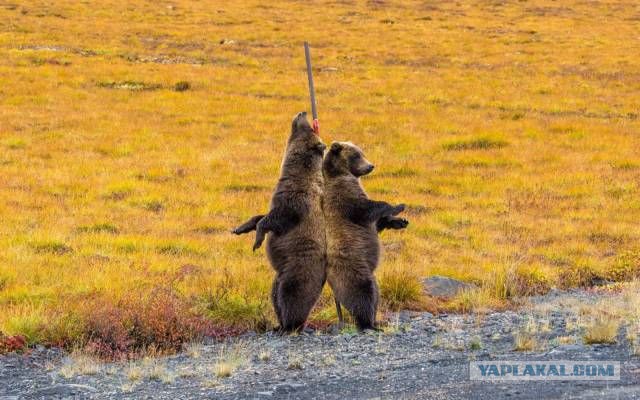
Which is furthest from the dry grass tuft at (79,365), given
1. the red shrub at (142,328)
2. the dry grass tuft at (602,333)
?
the dry grass tuft at (602,333)

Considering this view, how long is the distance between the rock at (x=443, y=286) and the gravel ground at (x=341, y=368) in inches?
82.5

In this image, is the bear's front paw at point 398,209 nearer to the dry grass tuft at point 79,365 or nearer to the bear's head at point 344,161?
the bear's head at point 344,161

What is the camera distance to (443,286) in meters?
13.7

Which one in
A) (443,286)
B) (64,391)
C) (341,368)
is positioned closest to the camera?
(64,391)

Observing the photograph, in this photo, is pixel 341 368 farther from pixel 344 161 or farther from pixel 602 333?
pixel 602 333

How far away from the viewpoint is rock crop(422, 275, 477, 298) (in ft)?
43.9

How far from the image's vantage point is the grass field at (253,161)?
13.2 m

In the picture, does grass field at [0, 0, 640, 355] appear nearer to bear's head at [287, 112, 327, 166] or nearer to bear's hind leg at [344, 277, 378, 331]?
bear's hind leg at [344, 277, 378, 331]

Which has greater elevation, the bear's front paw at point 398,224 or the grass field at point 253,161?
the bear's front paw at point 398,224

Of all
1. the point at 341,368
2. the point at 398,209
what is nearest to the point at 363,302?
the point at 398,209

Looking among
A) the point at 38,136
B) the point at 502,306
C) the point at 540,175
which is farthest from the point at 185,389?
the point at 38,136

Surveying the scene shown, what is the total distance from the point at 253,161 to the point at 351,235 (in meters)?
16.2

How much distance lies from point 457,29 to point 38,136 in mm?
44503

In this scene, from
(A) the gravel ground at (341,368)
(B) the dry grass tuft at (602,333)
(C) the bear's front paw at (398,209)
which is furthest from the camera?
(C) the bear's front paw at (398,209)
